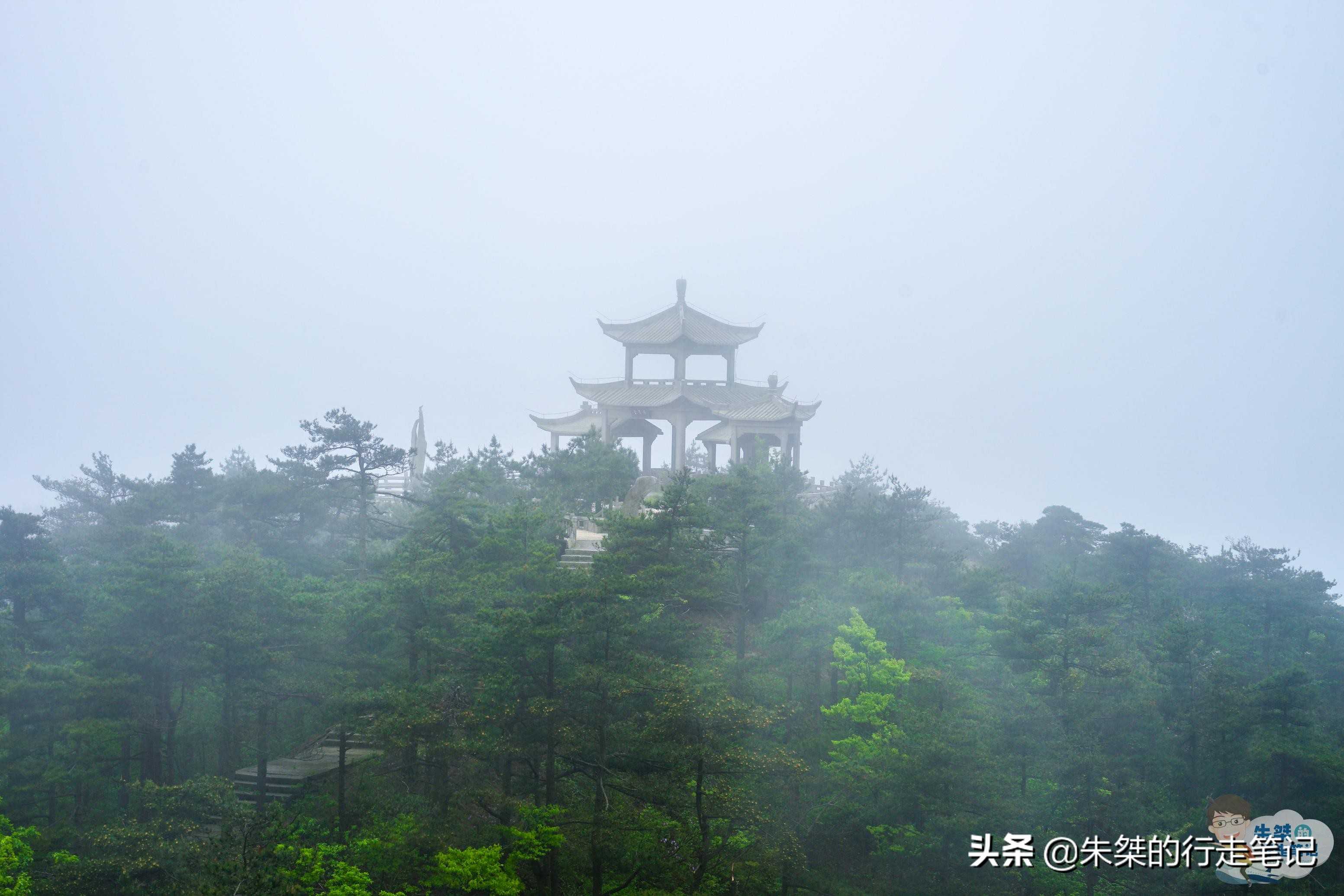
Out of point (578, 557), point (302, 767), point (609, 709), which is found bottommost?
point (302, 767)

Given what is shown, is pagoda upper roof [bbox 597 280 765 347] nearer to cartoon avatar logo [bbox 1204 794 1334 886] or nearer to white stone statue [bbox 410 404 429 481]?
white stone statue [bbox 410 404 429 481]

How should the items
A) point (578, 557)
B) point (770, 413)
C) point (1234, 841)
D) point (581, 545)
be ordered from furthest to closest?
point (770, 413) < point (581, 545) < point (578, 557) < point (1234, 841)

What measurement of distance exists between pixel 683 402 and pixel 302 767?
62.0 ft

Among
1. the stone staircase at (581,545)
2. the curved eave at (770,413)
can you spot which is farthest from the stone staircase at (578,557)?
the curved eave at (770,413)

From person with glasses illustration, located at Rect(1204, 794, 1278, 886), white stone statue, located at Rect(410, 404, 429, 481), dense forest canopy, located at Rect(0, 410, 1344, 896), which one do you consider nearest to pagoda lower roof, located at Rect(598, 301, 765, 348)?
white stone statue, located at Rect(410, 404, 429, 481)

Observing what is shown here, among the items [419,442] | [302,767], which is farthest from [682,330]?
[302,767]

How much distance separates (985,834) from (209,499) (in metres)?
18.1

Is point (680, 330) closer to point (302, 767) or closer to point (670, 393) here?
point (670, 393)

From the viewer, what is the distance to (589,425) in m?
32.5

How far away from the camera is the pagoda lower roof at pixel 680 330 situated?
33000 mm

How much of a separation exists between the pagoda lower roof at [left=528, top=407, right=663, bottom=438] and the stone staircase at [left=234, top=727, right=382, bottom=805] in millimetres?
18051

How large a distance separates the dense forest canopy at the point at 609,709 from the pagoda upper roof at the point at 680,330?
1518cm

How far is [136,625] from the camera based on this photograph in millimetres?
13602

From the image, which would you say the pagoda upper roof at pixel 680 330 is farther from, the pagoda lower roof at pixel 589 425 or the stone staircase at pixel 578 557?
the stone staircase at pixel 578 557
